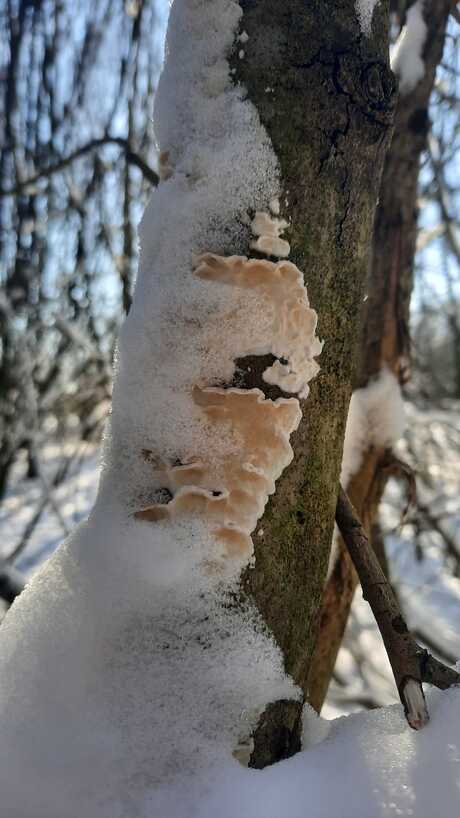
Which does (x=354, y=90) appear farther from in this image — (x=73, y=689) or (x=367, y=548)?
(x=73, y=689)

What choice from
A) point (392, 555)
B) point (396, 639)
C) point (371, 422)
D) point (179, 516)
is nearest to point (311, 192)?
point (179, 516)

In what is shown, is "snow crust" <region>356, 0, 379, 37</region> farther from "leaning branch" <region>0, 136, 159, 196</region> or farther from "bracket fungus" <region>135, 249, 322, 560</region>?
"leaning branch" <region>0, 136, 159, 196</region>

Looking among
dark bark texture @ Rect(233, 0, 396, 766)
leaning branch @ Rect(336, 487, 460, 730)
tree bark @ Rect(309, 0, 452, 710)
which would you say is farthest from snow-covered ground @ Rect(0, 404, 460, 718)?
dark bark texture @ Rect(233, 0, 396, 766)

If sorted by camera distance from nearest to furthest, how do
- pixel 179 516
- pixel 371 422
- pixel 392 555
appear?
1. pixel 179 516
2. pixel 371 422
3. pixel 392 555

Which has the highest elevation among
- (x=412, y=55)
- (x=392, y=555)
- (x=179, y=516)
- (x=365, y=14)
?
(x=412, y=55)

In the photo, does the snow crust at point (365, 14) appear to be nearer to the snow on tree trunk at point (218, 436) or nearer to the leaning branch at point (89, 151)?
the snow on tree trunk at point (218, 436)

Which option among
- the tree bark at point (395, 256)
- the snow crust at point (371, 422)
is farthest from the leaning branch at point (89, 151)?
the snow crust at point (371, 422)

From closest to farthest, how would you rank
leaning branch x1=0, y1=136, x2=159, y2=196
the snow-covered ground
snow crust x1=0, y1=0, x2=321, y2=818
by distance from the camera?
Result: snow crust x1=0, y1=0, x2=321, y2=818 < leaning branch x1=0, y1=136, x2=159, y2=196 < the snow-covered ground

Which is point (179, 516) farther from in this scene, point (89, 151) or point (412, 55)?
point (412, 55)
